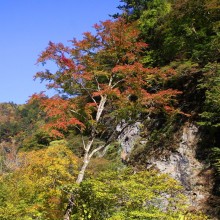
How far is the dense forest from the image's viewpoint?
7.05m

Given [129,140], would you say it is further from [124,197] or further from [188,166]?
[124,197]

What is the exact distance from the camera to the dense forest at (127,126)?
7.05 meters

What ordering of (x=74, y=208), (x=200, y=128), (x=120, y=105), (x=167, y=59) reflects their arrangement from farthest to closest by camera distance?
(x=167, y=59) < (x=200, y=128) < (x=120, y=105) < (x=74, y=208)


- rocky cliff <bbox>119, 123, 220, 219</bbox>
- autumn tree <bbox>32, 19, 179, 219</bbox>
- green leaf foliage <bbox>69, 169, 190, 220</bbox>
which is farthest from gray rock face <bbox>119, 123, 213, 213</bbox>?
green leaf foliage <bbox>69, 169, 190, 220</bbox>

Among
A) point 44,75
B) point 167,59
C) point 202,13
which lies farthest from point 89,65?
point 167,59

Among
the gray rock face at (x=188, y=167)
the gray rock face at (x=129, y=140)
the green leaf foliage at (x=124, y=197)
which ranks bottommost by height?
the green leaf foliage at (x=124, y=197)

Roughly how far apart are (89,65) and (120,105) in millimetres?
2014

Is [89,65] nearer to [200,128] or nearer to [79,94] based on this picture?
[79,94]

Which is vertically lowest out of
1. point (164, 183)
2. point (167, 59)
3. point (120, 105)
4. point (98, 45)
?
point (164, 183)

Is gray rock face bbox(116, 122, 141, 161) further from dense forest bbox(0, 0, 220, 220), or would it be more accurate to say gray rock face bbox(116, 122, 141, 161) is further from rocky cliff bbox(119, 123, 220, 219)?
rocky cliff bbox(119, 123, 220, 219)

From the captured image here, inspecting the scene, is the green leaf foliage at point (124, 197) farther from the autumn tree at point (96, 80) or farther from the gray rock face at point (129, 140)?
the gray rock face at point (129, 140)

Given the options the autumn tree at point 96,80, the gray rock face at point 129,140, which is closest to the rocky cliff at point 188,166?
the gray rock face at point 129,140

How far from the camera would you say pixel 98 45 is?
37.8 ft

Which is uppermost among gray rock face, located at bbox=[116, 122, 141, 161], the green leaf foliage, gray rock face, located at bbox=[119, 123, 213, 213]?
gray rock face, located at bbox=[116, 122, 141, 161]
